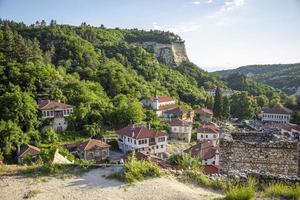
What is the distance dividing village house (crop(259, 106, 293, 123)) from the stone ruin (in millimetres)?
52405

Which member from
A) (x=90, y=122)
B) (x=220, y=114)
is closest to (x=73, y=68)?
(x=90, y=122)

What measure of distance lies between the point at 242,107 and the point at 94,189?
192 feet

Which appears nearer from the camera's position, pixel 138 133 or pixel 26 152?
pixel 26 152

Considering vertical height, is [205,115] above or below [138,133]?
below

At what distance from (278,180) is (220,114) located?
47.6 meters

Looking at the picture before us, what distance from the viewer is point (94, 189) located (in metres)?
7.34

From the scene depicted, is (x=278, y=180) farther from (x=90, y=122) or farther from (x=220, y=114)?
(x=220, y=114)

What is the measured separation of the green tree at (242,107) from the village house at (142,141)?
31.7m

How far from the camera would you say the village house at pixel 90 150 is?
29.8 metres

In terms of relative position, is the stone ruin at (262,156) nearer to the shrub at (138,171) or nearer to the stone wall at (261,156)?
the stone wall at (261,156)

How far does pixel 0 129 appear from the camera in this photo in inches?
1139

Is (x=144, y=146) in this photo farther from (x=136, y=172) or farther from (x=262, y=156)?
(x=136, y=172)

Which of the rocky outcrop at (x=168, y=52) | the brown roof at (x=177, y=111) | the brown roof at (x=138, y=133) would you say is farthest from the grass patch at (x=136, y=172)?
the rocky outcrop at (x=168, y=52)

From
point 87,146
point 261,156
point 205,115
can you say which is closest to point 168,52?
point 205,115
